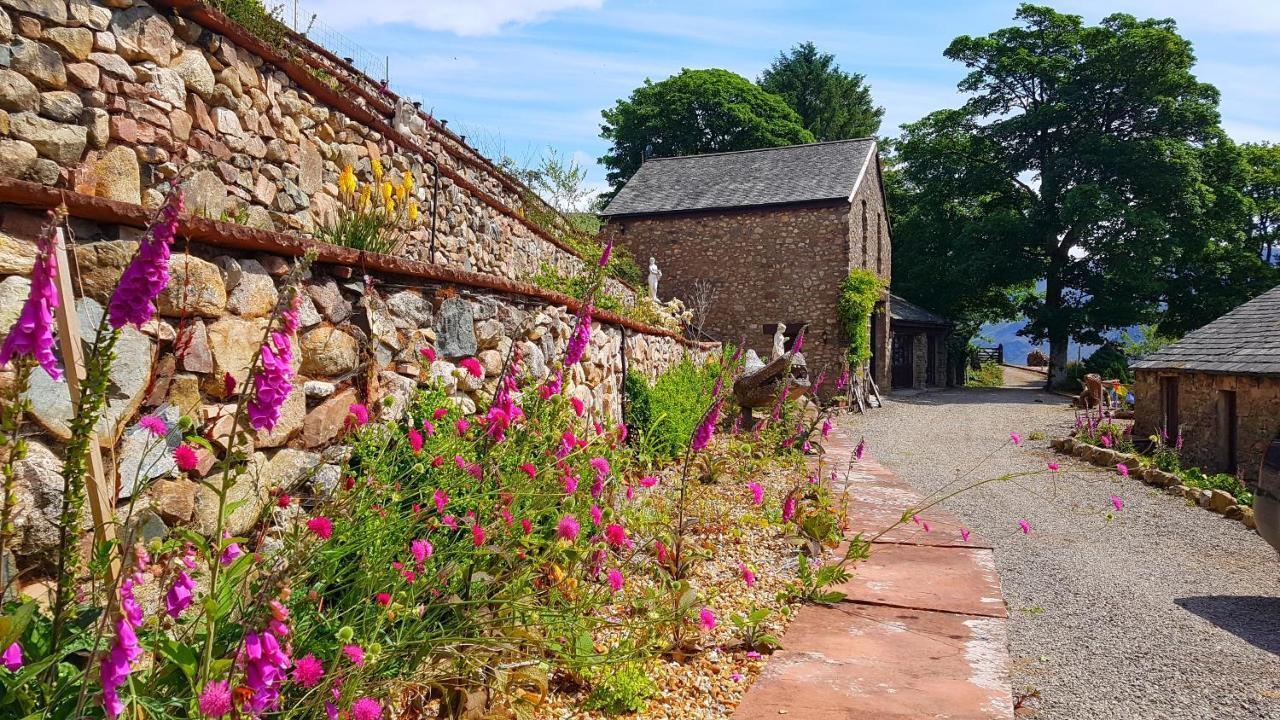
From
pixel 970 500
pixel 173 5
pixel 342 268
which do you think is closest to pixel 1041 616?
pixel 970 500

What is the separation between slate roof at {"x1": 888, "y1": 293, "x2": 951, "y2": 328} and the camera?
22219 mm

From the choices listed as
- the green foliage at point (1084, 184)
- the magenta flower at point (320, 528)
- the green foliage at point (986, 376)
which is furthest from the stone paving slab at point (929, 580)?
the green foliage at point (986, 376)

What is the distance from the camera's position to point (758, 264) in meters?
18.2

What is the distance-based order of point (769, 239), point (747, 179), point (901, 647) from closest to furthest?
point (901, 647) < point (769, 239) < point (747, 179)

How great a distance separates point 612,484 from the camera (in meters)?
3.35

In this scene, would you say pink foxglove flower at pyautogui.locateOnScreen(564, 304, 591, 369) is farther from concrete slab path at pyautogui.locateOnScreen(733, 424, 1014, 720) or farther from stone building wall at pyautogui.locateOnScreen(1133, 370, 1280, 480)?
stone building wall at pyautogui.locateOnScreen(1133, 370, 1280, 480)

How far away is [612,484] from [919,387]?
2348cm

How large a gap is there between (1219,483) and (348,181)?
10024 mm

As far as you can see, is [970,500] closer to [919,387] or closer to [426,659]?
[426,659]

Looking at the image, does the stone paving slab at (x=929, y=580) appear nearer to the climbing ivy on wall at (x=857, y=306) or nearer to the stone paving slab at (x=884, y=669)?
the stone paving slab at (x=884, y=669)

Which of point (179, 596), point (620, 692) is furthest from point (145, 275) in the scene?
point (620, 692)

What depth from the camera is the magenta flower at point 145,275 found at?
1.11 m

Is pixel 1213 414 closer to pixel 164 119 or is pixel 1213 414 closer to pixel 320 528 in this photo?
pixel 320 528

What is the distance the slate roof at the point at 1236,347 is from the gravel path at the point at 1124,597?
7.98ft
